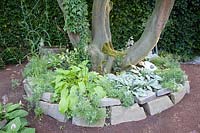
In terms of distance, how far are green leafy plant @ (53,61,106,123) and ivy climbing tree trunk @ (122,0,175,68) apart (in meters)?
0.59

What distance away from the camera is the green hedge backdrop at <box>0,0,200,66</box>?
16.5ft

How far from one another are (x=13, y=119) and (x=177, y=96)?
1763 mm

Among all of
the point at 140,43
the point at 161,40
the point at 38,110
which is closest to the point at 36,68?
the point at 38,110

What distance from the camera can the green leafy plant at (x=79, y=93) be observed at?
3102 millimetres

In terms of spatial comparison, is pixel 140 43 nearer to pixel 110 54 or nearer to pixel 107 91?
pixel 110 54

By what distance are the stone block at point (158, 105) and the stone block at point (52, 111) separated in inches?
34.1

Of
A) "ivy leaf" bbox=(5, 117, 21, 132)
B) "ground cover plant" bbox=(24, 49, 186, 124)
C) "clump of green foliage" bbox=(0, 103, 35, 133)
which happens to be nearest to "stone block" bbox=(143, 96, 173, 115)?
"ground cover plant" bbox=(24, 49, 186, 124)

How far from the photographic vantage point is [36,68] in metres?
3.87

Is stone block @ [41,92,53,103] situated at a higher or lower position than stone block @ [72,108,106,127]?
higher

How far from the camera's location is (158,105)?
3445mm

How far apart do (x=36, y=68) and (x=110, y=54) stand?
898 millimetres

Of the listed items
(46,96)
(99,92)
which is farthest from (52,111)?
(99,92)

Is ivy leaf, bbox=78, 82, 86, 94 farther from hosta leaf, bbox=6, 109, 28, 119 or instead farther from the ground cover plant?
hosta leaf, bbox=6, 109, 28, 119

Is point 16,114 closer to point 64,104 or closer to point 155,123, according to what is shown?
point 64,104
